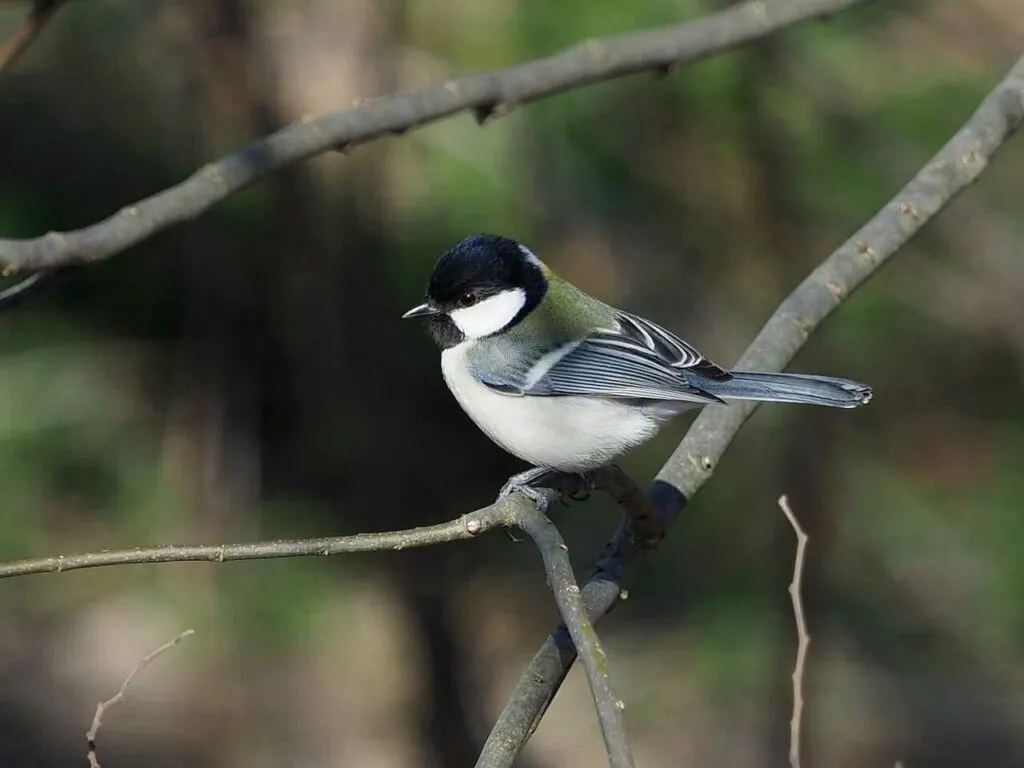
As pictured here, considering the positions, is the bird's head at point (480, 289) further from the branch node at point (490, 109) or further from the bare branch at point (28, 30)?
the bare branch at point (28, 30)

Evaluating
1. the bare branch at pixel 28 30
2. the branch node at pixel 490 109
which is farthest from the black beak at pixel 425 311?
the bare branch at pixel 28 30

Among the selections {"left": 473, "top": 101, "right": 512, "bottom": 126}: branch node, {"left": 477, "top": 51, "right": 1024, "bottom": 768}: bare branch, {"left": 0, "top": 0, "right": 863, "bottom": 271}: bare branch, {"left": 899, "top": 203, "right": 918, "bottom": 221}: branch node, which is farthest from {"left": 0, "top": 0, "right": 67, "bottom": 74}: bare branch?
{"left": 899, "top": 203, "right": 918, "bottom": 221}: branch node

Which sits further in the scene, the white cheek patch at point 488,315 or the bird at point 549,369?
the white cheek patch at point 488,315

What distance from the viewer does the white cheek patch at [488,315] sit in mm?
2691

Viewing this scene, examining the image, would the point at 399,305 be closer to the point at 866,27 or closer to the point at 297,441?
the point at 297,441

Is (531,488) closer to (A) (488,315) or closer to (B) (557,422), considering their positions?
(B) (557,422)

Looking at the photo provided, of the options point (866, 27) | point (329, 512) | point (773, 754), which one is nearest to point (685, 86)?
point (866, 27)

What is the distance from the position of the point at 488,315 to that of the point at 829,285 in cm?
73

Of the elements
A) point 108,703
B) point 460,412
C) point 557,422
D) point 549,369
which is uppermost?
point 460,412

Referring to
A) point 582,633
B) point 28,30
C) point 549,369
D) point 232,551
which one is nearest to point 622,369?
point 549,369

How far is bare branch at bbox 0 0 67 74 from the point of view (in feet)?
6.28

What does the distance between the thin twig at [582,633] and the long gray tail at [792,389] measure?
623 mm

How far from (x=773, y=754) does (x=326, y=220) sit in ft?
7.39

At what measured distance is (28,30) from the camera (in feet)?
6.39
